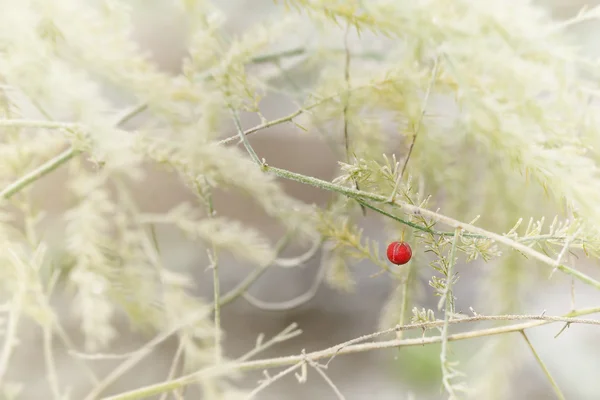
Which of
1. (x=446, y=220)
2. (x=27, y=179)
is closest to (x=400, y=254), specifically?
(x=446, y=220)

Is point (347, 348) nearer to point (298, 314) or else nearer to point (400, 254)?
point (400, 254)

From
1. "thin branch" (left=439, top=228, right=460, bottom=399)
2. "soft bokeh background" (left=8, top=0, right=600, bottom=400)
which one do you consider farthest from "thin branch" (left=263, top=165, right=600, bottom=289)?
"soft bokeh background" (left=8, top=0, right=600, bottom=400)

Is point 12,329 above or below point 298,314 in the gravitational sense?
above

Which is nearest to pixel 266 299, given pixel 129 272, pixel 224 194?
pixel 224 194

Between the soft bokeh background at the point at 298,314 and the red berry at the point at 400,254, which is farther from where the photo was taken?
the soft bokeh background at the point at 298,314

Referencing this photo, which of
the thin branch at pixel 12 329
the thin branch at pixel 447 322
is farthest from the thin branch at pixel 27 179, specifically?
the thin branch at pixel 447 322

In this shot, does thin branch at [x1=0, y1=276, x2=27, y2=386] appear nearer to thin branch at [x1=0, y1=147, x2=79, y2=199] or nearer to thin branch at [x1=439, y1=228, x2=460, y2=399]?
thin branch at [x1=0, y1=147, x2=79, y2=199]

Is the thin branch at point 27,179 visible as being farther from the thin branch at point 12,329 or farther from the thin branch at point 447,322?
the thin branch at point 447,322

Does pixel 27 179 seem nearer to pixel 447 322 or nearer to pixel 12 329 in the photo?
pixel 12 329

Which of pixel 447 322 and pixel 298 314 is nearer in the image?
pixel 447 322

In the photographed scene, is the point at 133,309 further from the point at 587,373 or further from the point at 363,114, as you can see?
the point at 587,373
